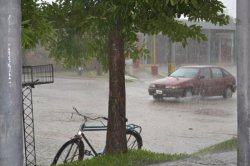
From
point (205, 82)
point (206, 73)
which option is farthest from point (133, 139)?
point (206, 73)

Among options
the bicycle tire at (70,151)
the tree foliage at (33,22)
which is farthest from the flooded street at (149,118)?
the tree foliage at (33,22)

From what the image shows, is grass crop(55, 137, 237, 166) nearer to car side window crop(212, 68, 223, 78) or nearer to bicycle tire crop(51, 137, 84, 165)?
bicycle tire crop(51, 137, 84, 165)

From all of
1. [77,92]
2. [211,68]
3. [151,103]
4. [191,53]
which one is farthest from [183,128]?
[191,53]

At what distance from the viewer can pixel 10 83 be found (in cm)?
325

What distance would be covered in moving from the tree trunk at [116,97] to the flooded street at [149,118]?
74.0 inches

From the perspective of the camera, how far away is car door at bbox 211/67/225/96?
2092 cm

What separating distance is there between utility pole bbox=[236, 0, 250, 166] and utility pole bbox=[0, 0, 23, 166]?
2332 mm

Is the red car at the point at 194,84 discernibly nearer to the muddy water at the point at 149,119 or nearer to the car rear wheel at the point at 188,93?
the car rear wheel at the point at 188,93

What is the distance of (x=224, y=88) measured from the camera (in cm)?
2130

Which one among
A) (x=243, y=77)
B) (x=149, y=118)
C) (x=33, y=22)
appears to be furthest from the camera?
(x=149, y=118)

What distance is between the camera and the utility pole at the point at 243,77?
4789 mm

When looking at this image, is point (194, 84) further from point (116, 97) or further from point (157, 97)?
point (116, 97)

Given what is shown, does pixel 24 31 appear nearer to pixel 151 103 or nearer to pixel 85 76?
pixel 151 103

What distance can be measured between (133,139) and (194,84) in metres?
11.8
